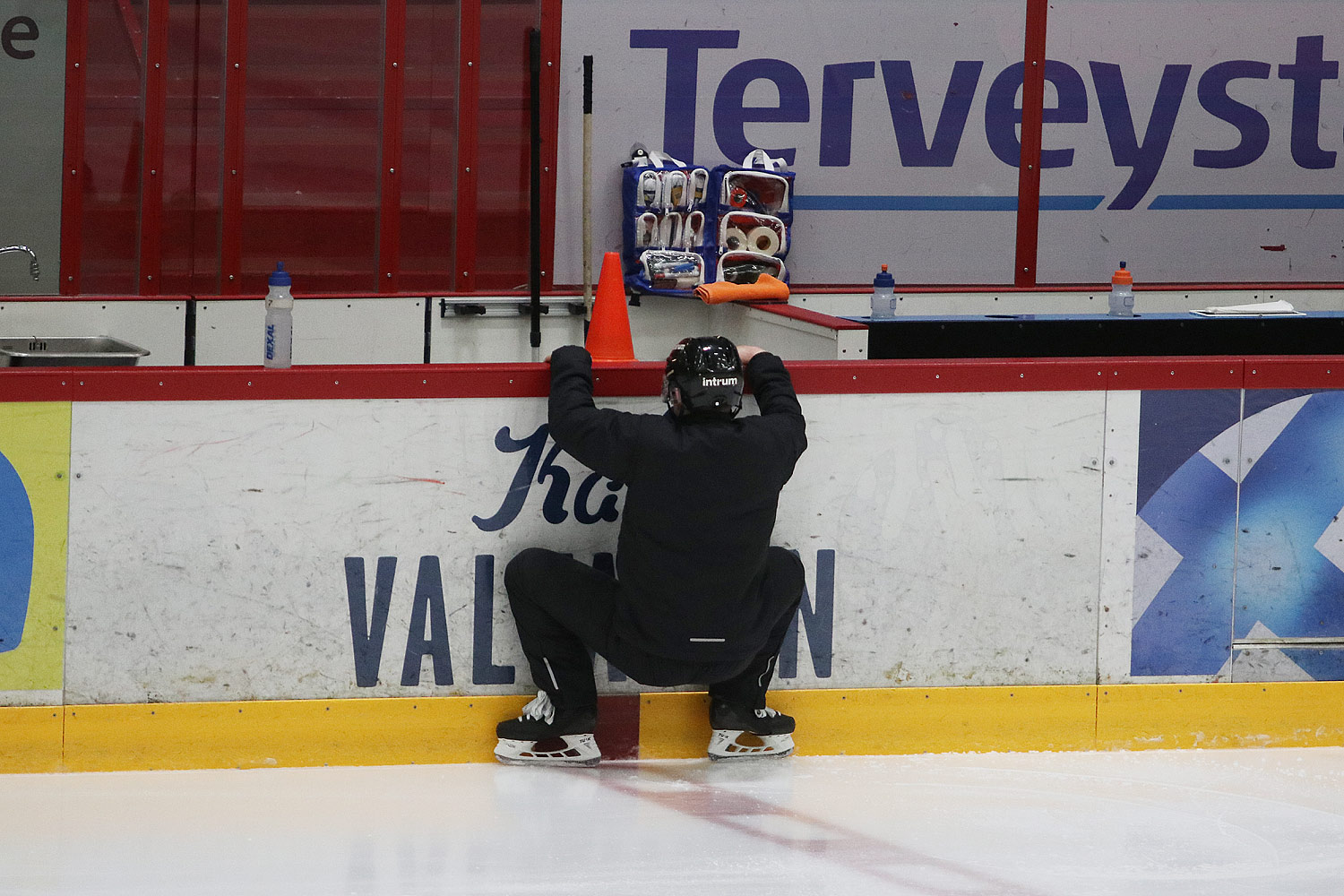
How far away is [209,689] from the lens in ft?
13.4

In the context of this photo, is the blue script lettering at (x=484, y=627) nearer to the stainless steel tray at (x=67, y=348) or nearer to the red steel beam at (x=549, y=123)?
the stainless steel tray at (x=67, y=348)

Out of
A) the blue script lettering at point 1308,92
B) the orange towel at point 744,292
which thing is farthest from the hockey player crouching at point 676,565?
the blue script lettering at point 1308,92

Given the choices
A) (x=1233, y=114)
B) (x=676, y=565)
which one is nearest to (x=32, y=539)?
(x=676, y=565)

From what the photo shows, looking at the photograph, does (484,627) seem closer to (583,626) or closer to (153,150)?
(583,626)

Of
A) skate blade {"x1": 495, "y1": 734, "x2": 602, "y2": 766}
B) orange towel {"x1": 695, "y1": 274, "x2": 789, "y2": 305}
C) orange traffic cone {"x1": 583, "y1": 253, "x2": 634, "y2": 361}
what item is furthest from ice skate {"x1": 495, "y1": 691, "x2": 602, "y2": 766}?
orange towel {"x1": 695, "y1": 274, "x2": 789, "y2": 305}

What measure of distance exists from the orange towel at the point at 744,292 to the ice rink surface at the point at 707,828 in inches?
126

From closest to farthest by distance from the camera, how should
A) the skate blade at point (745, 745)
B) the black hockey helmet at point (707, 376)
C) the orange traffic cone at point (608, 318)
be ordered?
the black hockey helmet at point (707, 376), the skate blade at point (745, 745), the orange traffic cone at point (608, 318)

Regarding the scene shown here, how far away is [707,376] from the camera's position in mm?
3854

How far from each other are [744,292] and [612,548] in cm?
317

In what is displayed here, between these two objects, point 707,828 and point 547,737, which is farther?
point 547,737

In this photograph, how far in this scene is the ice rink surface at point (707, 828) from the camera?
3.45 meters

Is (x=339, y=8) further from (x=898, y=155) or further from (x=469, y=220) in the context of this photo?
(x=898, y=155)

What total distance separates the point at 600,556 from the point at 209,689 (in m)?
1.10

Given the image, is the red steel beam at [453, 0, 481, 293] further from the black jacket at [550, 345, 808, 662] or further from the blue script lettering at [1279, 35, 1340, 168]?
the blue script lettering at [1279, 35, 1340, 168]
